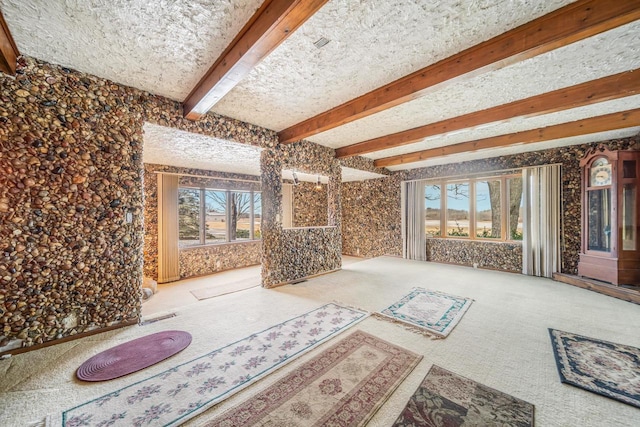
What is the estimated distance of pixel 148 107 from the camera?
2.75 m

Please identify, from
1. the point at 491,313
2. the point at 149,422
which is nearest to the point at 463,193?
the point at 491,313

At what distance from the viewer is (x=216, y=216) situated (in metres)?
6.34

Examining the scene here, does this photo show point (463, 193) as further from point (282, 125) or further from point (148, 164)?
point (148, 164)

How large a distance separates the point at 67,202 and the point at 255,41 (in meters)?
2.37

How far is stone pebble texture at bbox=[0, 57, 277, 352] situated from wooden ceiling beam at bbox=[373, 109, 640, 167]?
488cm

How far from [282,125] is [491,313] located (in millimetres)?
3904

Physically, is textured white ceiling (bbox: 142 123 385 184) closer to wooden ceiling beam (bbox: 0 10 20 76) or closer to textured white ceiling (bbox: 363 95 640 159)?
wooden ceiling beam (bbox: 0 10 20 76)

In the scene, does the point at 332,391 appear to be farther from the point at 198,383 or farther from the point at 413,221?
the point at 413,221

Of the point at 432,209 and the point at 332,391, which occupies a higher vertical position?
the point at 432,209

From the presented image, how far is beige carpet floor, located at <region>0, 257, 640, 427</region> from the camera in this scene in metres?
1.53

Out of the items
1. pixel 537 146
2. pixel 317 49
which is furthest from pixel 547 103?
pixel 317 49

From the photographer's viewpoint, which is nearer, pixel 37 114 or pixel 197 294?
pixel 37 114

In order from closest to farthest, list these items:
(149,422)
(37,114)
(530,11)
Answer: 1. (149,422)
2. (530,11)
3. (37,114)

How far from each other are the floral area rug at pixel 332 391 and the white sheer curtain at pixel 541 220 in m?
4.45
